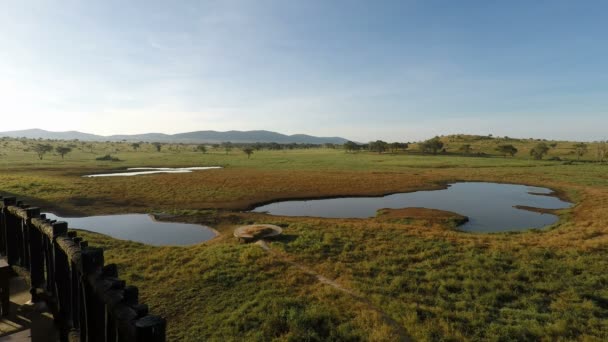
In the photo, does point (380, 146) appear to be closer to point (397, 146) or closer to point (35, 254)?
point (397, 146)

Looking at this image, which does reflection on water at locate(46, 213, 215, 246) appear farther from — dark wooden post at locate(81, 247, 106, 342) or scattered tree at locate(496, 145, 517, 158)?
scattered tree at locate(496, 145, 517, 158)

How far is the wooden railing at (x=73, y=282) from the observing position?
408 cm

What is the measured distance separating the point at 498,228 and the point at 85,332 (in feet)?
99.7

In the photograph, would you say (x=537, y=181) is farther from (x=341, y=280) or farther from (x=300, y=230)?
(x=341, y=280)

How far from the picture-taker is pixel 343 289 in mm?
13836

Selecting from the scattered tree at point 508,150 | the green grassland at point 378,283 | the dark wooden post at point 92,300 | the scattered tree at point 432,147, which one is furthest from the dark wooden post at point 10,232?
the scattered tree at point 432,147

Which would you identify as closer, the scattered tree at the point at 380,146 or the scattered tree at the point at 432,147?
the scattered tree at the point at 432,147

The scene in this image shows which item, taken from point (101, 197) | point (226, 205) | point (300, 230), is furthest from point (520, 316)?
point (101, 197)

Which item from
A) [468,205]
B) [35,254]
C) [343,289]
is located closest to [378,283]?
[343,289]

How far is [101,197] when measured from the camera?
38094 millimetres

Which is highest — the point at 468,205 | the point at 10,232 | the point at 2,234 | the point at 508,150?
the point at 508,150

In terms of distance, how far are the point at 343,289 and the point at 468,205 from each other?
98.5 feet

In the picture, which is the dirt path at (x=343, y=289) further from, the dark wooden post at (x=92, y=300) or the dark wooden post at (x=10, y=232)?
the dark wooden post at (x=10, y=232)

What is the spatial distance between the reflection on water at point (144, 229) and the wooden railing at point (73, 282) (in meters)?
14.6
